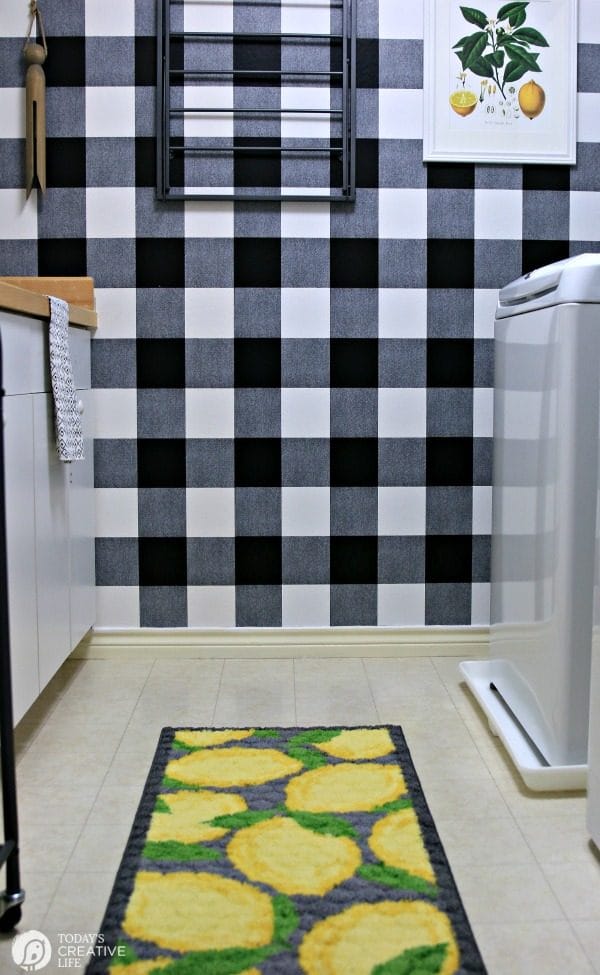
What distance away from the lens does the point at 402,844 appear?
74.2 inches

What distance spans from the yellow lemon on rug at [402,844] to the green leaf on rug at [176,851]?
Result: 290mm

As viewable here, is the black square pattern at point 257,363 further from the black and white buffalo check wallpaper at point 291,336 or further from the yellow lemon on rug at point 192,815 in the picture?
the yellow lemon on rug at point 192,815

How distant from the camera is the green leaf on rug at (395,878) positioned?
5.63ft

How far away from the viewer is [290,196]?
3.09 metres

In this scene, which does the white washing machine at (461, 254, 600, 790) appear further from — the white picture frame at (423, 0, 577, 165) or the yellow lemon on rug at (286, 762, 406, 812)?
the white picture frame at (423, 0, 577, 165)

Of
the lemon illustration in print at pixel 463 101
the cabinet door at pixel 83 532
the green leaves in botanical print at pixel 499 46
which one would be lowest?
the cabinet door at pixel 83 532

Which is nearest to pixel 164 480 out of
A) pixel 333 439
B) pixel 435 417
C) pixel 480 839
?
pixel 333 439

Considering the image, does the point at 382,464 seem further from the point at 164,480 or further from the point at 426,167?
the point at 426,167

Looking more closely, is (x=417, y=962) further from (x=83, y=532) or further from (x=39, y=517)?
(x=83, y=532)

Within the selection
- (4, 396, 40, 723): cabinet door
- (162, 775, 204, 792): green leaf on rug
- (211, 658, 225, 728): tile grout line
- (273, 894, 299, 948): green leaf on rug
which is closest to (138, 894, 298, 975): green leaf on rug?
(273, 894, 299, 948): green leaf on rug

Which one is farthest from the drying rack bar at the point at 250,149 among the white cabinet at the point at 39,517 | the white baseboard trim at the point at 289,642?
the white baseboard trim at the point at 289,642

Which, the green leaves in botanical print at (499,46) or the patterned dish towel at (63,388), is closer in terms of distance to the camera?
the patterned dish towel at (63,388)

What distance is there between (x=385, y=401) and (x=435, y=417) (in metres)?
0.16

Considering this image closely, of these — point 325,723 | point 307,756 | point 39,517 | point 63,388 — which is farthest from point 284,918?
point 63,388
